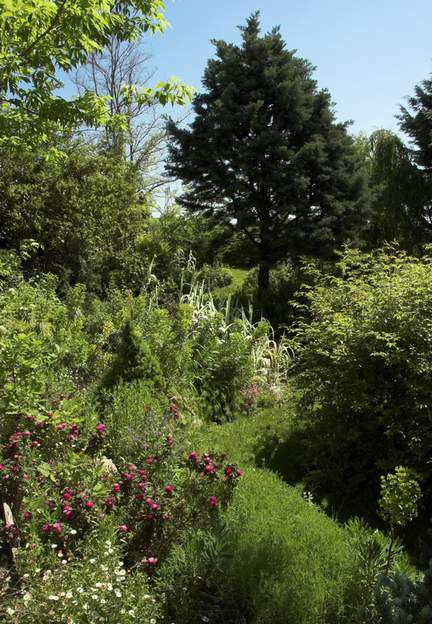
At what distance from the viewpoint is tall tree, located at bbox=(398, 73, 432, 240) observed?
1379 centimetres

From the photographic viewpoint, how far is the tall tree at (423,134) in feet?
45.2

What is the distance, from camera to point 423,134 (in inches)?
546

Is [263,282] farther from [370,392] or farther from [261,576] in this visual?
[261,576]

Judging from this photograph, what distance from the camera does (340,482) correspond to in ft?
14.0

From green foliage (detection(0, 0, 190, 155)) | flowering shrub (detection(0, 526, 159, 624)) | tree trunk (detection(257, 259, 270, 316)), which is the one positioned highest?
green foliage (detection(0, 0, 190, 155))

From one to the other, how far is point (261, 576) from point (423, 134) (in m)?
13.8

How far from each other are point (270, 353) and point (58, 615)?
5.26m

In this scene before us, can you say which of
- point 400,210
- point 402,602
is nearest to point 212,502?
point 402,602

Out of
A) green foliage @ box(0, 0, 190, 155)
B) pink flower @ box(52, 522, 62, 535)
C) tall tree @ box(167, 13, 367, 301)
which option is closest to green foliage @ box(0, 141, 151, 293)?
tall tree @ box(167, 13, 367, 301)

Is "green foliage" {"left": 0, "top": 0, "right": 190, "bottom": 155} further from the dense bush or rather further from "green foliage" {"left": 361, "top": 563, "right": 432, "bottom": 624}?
"green foliage" {"left": 361, "top": 563, "right": 432, "bottom": 624}

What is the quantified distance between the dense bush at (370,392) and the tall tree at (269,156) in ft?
21.2

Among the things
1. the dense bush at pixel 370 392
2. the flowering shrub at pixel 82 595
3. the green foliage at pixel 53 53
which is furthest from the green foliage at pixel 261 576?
the green foliage at pixel 53 53

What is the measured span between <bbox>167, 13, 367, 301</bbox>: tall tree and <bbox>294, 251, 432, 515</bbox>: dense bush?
646 centimetres

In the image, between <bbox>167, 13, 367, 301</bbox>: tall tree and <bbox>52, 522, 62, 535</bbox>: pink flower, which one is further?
<bbox>167, 13, 367, 301</bbox>: tall tree
